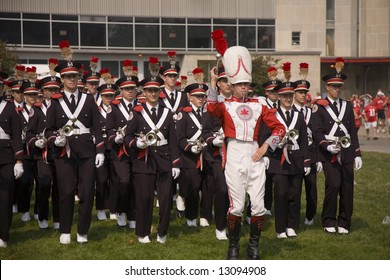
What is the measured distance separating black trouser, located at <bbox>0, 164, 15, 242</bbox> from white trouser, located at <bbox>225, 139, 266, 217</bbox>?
3347 millimetres

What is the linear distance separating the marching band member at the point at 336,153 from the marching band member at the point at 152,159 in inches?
96.6

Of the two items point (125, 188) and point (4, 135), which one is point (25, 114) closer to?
point (125, 188)

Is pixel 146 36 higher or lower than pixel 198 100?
higher

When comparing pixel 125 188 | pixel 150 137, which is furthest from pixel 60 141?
pixel 125 188

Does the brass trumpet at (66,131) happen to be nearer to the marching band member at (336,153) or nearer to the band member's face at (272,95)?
the marching band member at (336,153)

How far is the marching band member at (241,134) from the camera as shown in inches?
356

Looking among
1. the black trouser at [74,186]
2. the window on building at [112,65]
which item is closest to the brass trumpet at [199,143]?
the black trouser at [74,186]

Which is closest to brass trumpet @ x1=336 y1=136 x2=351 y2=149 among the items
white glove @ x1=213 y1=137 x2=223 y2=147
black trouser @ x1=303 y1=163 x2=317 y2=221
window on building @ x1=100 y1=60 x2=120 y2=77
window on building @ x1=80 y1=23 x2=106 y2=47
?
black trouser @ x1=303 y1=163 x2=317 y2=221

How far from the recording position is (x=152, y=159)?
35.0ft

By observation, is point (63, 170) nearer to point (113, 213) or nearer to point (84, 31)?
point (113, 213)

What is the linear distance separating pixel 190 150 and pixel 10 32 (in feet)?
122

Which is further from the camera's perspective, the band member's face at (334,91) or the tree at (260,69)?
the tree at (260,69)

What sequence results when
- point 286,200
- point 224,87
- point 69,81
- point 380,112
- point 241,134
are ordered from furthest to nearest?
point 380,112 < point 286,200 < point 224,87 < point 69,81 < point 241,134

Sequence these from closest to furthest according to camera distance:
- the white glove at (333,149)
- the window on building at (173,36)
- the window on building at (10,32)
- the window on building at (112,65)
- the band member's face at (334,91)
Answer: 1. the white glove at (333,149)
2. the band member's face at (334,91)
3. the window on building at (10,32)
4. the window on building at (112,65)
5. the window on building at (173,36)
